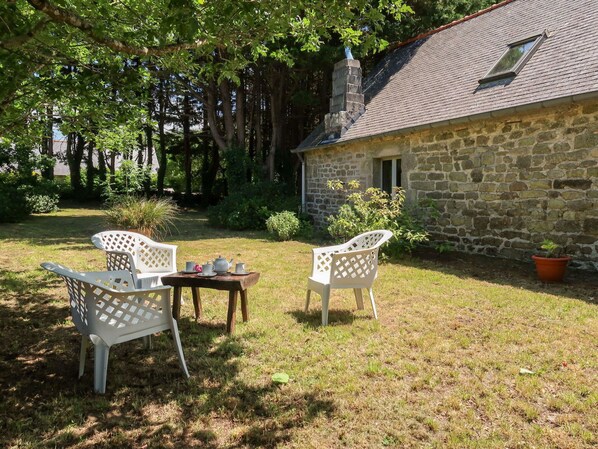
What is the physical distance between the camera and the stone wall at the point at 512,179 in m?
6.44

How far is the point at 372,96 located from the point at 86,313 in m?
11.0

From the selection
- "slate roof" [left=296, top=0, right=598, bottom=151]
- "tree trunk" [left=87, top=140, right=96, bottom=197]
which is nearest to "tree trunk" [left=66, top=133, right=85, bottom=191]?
"tree trunk" [left=87, top=140, right=96, bottom=197]

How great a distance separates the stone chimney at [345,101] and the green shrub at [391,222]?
3436 millimetres

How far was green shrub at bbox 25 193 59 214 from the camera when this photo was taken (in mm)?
16994

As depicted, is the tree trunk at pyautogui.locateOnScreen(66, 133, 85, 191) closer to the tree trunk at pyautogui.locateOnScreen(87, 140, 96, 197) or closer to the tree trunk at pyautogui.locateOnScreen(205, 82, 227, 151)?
the tree trunk at pyautogui.locateOnScreen(87, 140, 96, 197)

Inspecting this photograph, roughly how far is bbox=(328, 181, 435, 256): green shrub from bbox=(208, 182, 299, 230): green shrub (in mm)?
4685

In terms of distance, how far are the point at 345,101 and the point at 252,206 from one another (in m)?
4.41

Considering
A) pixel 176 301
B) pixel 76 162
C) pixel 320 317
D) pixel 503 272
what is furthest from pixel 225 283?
pixel 76 162

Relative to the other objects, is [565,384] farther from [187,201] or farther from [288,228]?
[187,201]

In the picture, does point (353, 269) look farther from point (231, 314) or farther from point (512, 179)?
point (512, 179)

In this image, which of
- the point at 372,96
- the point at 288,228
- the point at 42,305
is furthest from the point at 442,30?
the point at 42,305

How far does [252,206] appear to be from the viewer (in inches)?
537

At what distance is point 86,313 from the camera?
2.94m

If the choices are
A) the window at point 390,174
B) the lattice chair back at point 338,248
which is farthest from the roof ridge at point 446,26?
the lattice chair back at point 338,248
